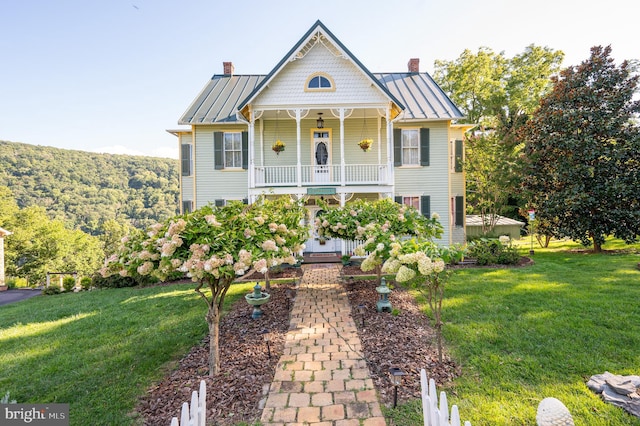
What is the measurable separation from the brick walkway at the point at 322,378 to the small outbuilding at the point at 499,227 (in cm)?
1592

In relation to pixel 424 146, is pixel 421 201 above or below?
below

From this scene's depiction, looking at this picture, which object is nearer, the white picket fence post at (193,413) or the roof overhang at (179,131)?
the white picket fence post at (193,413)

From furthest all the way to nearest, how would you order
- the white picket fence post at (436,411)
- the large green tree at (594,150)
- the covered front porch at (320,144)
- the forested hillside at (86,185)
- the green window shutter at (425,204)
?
the forested hillside at (86,185) < the green window shutter at (425,204) < the covered front porch at (320,144) < the large green tree at (594,150) < the white picket fence post at (436,411)

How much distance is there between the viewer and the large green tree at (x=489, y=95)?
55.8ft

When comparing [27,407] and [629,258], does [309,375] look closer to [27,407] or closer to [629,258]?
[27,407]

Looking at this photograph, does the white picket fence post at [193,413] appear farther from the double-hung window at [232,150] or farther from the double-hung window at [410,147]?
the double-hung window at [410,147]

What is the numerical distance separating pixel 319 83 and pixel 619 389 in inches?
459

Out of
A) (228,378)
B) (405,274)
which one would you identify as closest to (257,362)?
(228,378)

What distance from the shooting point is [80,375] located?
4.12 meters

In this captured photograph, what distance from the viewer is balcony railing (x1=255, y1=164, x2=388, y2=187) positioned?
39.0 feet

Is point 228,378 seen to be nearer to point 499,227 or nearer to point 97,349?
point 97,349

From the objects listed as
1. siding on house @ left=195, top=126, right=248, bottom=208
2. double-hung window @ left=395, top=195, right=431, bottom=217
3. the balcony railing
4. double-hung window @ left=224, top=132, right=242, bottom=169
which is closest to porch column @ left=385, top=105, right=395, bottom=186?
the balcony railing

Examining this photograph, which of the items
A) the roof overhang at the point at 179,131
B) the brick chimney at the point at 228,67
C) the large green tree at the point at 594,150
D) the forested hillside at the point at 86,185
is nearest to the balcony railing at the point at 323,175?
the roof overhang at the point at 179,131

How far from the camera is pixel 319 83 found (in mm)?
11891
